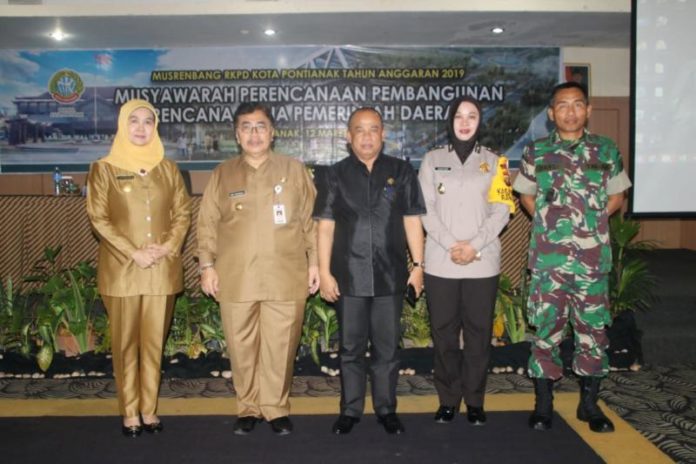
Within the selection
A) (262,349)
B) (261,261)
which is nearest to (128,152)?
(261,261)

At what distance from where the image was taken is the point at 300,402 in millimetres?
3584

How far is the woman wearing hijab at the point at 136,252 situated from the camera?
298 cm

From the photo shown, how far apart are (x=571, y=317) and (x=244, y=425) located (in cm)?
172

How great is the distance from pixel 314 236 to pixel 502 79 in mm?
5964

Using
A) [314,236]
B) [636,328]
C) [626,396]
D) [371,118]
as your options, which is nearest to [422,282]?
[314,236]

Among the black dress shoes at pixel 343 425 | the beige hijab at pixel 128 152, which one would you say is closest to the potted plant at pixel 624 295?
the black dress shoes at pixel 343 425

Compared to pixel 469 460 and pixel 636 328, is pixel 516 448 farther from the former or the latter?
pixel 636 328

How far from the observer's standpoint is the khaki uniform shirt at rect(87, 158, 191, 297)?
2.97 meters

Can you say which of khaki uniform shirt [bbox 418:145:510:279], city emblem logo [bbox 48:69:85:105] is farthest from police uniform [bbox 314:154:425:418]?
city emblem logo [bbox 48:69:85:105]

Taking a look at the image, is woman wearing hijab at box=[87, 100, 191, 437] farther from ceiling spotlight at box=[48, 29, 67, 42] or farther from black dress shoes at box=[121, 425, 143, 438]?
ceiling spotlight at box=[48, 29, 67, 42]

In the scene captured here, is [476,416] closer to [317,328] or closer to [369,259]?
[369,259]

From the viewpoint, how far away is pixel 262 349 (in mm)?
3107

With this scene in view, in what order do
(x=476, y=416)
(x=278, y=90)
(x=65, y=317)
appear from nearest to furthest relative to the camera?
(x=476, y=416) → (x=65, y=317) → (x=278, y=90)

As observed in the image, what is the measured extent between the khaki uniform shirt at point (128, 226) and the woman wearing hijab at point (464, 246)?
4.24ft
